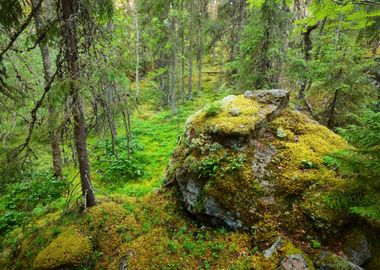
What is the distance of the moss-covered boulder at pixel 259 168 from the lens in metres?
4.36

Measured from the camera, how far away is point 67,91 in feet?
13.1

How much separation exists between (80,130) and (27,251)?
2.87 m

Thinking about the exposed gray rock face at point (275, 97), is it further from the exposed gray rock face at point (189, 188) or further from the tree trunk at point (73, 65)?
the tree trunk at point (73, 65)

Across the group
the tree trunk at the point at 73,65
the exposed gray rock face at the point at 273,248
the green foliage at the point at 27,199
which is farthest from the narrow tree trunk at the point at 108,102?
the exposed gray rock face at the point at 273,248

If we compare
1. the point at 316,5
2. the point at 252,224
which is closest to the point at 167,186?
the point at 252,224

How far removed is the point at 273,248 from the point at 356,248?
4.11ft

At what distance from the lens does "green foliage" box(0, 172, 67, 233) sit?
667 centimetres

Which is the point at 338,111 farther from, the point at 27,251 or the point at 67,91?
the point at 27,251

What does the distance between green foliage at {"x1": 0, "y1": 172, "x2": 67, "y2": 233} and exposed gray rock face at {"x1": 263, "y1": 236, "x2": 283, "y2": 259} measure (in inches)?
227

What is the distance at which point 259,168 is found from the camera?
16.5 ft

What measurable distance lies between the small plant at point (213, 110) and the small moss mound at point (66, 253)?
4.04 metres

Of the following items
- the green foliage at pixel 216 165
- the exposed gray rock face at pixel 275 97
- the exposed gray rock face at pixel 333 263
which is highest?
the exposed gray rock face at pixel 275 97

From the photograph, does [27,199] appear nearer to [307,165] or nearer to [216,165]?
[216,165]

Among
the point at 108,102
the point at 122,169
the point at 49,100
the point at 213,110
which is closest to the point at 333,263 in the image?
the point at 213,110
